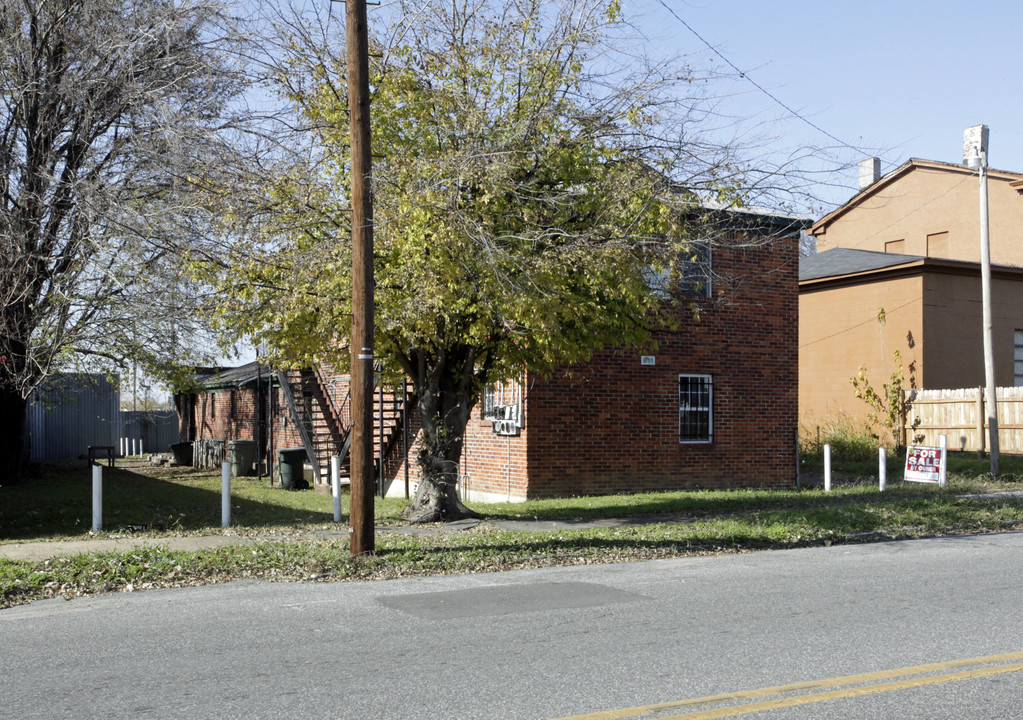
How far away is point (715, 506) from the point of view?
55.4ft

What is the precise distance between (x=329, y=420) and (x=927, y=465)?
13.8m

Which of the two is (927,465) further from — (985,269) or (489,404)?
(489,404)

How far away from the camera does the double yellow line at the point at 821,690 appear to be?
5457 mm

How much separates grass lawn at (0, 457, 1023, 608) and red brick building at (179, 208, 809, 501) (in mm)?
999

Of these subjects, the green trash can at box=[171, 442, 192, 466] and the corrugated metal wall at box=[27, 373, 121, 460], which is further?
the corrugated metal wall at box=[27, 373, 121, 460]

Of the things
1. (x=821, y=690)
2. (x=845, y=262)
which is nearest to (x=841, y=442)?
(x=845, y=262)

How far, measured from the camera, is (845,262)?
102ft

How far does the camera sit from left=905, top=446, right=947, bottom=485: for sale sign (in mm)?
18625

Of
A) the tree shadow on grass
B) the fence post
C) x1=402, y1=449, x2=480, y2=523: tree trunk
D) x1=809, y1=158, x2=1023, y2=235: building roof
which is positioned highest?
x1=809, y1=158, x2=1023, y2=235: building roof

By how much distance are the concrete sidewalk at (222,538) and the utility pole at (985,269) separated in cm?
977

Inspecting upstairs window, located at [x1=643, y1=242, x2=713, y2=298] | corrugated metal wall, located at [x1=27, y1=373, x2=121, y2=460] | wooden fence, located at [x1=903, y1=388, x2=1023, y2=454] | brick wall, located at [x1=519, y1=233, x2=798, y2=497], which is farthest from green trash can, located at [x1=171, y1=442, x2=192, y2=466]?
wooden fence, located at [x1=903, y1=388, x2=1023, y2=454]

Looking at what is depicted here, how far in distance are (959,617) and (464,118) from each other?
27.7 feet

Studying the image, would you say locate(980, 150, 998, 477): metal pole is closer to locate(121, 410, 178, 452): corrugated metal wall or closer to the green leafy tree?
the green leafy tree

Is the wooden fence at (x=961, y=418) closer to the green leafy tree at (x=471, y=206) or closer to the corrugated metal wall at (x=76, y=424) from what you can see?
the green leafy tree at (x=471, y=206)
